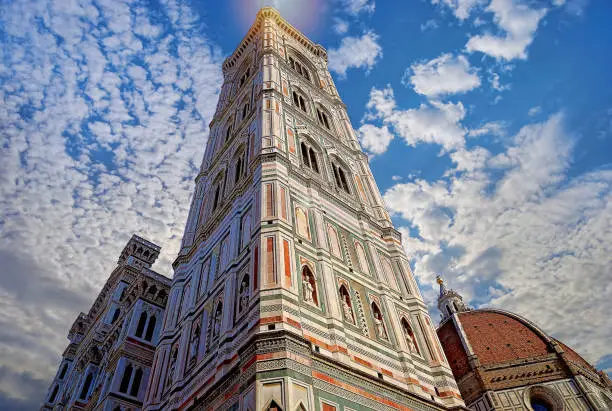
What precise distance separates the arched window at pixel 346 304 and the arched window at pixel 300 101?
10.9 metres

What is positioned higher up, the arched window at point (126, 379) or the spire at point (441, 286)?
Result: the spire at point (441, 286)

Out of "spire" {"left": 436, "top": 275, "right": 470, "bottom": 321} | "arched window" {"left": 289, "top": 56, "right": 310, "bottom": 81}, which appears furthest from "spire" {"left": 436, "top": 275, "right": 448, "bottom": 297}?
"arched window" {"left": 289, "top": 56, "right": 310, "bottom": 81}

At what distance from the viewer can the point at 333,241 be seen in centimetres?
1231

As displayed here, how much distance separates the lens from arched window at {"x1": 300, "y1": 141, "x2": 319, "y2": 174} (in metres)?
15.5

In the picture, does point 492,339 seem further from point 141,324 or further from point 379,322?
point 141,324

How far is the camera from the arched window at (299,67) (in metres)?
24.1

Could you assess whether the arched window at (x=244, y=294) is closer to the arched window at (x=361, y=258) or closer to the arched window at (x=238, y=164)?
the arched window at (x=361, y=258)

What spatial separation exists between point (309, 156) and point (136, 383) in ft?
34.4

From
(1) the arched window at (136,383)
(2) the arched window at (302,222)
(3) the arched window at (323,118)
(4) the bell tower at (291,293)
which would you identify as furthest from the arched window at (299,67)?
(1) the arched window at (136,383)

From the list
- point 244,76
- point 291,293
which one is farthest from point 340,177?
point 244,76

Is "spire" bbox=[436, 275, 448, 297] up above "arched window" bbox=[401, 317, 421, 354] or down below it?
above

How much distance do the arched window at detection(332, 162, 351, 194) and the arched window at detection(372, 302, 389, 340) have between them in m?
5.78

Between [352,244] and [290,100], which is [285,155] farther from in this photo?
[290,100]

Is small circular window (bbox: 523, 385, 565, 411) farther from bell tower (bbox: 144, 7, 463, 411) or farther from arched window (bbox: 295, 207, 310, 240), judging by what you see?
arched window (bbox: 295, 207, 310, 240)
